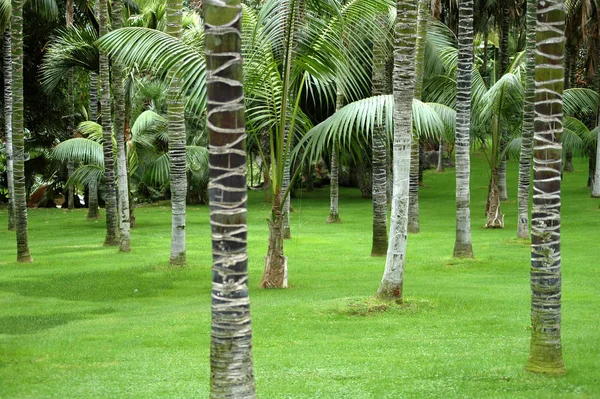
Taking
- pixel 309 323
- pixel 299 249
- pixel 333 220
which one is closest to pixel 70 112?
pixel 333 220

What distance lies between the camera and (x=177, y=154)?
53.5ft

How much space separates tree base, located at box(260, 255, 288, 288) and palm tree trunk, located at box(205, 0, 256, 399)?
8207mm

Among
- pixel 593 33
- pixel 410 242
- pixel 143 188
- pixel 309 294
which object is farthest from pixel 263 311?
pixel 143 188

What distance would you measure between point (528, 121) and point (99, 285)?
398 inches

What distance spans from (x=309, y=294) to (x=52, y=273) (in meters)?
5.50

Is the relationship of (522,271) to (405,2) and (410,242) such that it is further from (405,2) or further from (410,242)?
(405,2)

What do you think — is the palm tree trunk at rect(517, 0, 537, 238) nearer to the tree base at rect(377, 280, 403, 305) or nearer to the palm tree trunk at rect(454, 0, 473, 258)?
the palm tree trunk at rect(454, 0, 473, 258)

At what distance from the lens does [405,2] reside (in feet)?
37.8

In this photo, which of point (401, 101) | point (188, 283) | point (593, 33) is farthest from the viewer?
point (593, 33)

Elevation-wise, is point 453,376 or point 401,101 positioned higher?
point 401,101

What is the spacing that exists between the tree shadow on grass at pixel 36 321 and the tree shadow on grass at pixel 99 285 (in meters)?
1.29

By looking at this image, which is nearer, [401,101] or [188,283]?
[401,101]

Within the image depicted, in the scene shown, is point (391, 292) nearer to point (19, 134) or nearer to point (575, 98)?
point (19, 134)

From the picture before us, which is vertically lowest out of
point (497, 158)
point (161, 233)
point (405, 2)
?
point (161, 233)
